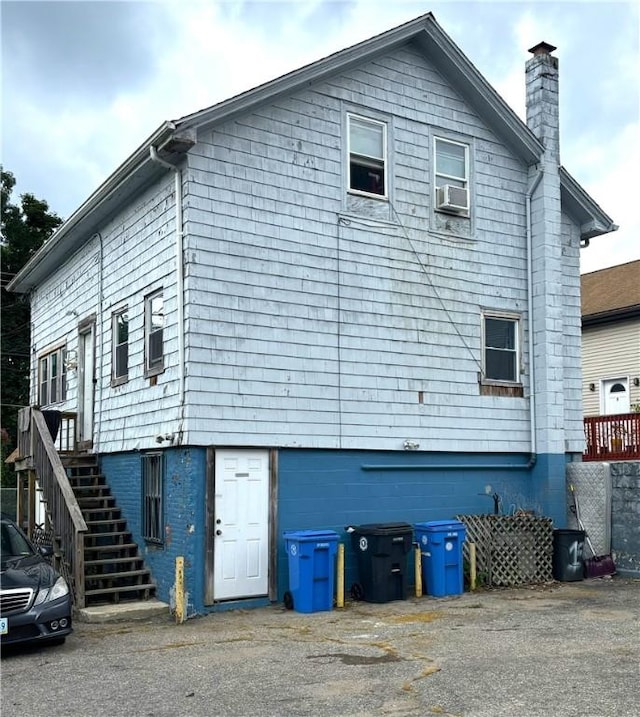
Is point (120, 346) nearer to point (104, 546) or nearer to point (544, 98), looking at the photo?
point (104, 546)

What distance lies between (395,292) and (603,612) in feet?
18.9

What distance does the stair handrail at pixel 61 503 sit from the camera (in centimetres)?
1202

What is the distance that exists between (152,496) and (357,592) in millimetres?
3408

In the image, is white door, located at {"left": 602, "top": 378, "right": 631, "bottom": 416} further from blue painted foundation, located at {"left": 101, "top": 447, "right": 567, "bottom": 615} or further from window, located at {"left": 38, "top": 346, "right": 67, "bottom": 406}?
window, located at {"left": 38, "top": 346, "right": 67, "bottom": 406}

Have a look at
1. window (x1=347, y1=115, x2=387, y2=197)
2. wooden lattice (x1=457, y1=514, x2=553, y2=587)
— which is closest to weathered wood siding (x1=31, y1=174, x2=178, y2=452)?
window (x1=347, y1=115, x2=387, y2=197)

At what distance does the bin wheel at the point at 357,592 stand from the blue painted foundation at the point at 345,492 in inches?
9.9

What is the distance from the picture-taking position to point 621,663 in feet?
26.6

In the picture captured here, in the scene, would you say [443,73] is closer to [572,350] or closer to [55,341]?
[572,350]

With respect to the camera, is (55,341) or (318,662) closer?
(318,662)

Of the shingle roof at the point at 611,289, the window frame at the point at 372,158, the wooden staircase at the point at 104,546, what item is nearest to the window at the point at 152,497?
the wooden staircase at the point at 104,546

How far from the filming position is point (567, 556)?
46.0 ft

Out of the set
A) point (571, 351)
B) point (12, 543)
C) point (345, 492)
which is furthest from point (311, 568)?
point (571, 351)

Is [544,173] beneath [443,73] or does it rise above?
beneath

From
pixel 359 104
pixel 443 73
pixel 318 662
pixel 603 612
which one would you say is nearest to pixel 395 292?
pixel 359 104
